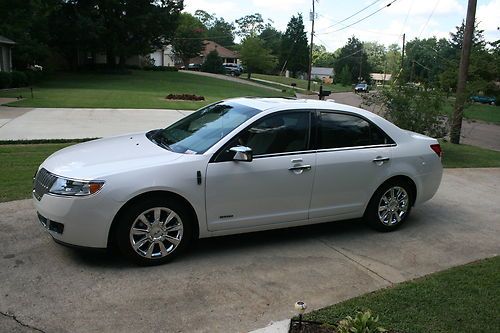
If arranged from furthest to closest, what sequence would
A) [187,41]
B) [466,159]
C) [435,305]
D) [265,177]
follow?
[187,41], [466,159], [265,177], [435,305]

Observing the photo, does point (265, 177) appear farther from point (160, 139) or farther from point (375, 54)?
point (375, 54)

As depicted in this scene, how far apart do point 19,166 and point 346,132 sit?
5775 mm

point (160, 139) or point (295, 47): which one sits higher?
point (295, 47)

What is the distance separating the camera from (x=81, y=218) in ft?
13.7

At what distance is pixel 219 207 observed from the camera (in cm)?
467

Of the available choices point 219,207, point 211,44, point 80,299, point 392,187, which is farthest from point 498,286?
point 211,44

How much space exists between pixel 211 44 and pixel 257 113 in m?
112

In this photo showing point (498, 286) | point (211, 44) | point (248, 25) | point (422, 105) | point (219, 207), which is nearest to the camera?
point (498, 286)

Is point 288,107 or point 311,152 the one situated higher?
point 288,107

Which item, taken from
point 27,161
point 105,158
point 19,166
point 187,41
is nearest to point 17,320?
point 105,158

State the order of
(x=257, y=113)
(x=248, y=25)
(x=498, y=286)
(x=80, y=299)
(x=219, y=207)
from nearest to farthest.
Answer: (x=80, y=299) < (x=498, y=286) < (x=219, y=207) < (x=257, y=113) < (x=248, y=25)

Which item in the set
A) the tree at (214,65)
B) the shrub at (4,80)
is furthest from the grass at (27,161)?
the tree at (214,65)

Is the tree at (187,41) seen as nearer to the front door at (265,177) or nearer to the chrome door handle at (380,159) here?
the chrome door handle at (380,159)

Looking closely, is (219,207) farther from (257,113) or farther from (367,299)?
(367,299)
